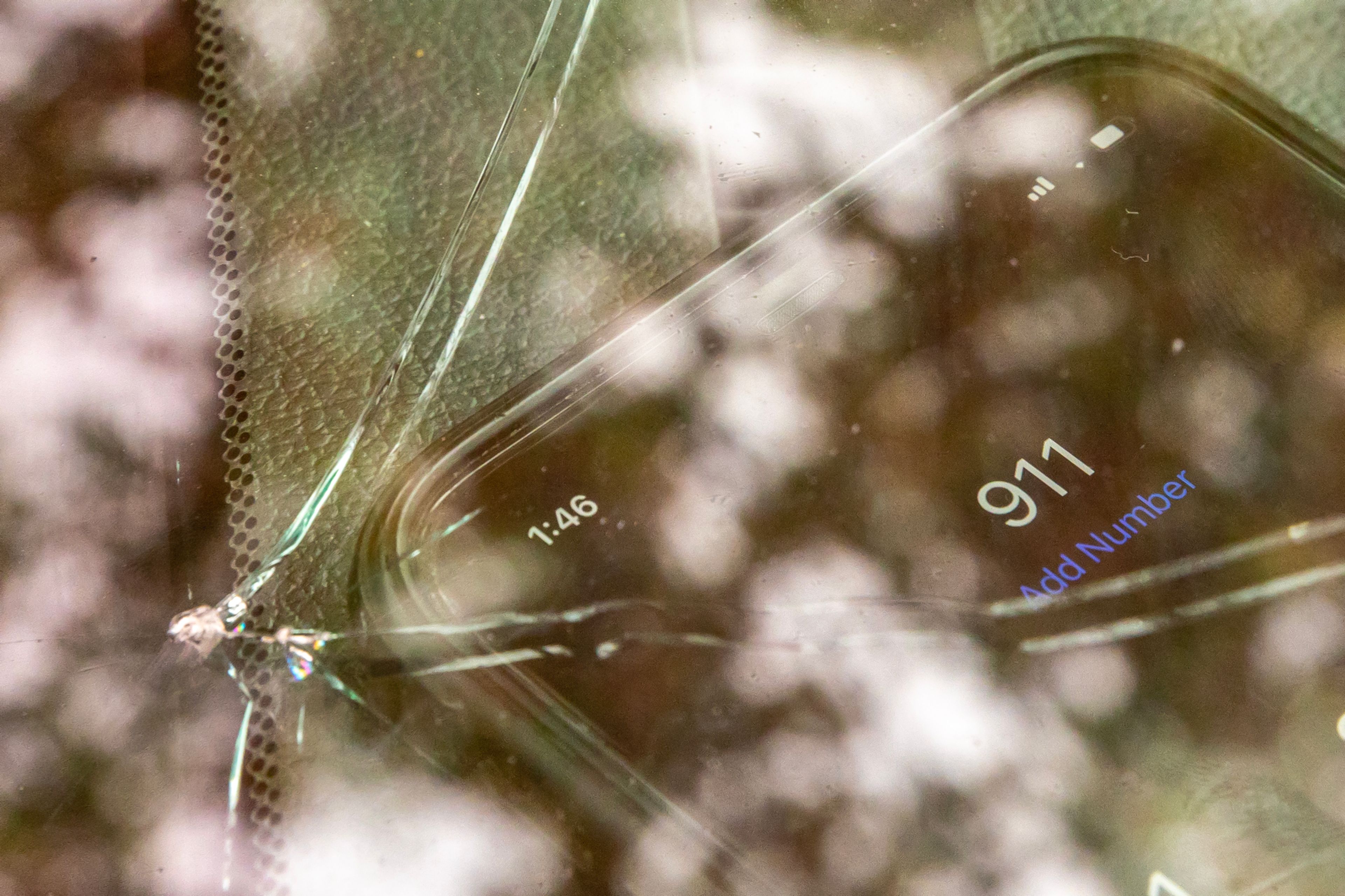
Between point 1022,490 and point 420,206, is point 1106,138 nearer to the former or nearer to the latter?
point 1022,490

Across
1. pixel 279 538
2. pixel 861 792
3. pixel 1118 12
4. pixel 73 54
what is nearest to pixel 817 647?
pixel 861 792

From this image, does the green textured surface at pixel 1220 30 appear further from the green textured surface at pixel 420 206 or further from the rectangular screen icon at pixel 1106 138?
the green textured surface at pixel 420 206

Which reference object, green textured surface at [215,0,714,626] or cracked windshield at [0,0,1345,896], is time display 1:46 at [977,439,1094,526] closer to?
cracked windshield at [0,0,1345,896]

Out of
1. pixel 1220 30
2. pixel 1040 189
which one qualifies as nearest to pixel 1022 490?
pixel 1040 189

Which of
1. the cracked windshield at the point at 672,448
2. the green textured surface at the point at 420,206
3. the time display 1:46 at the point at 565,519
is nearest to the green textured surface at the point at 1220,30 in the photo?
the cracked windshield at the point at 672,448

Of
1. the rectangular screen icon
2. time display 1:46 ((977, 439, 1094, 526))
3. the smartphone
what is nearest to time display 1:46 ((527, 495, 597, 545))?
the smartphone

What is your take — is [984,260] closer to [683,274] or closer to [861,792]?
[683,274]
